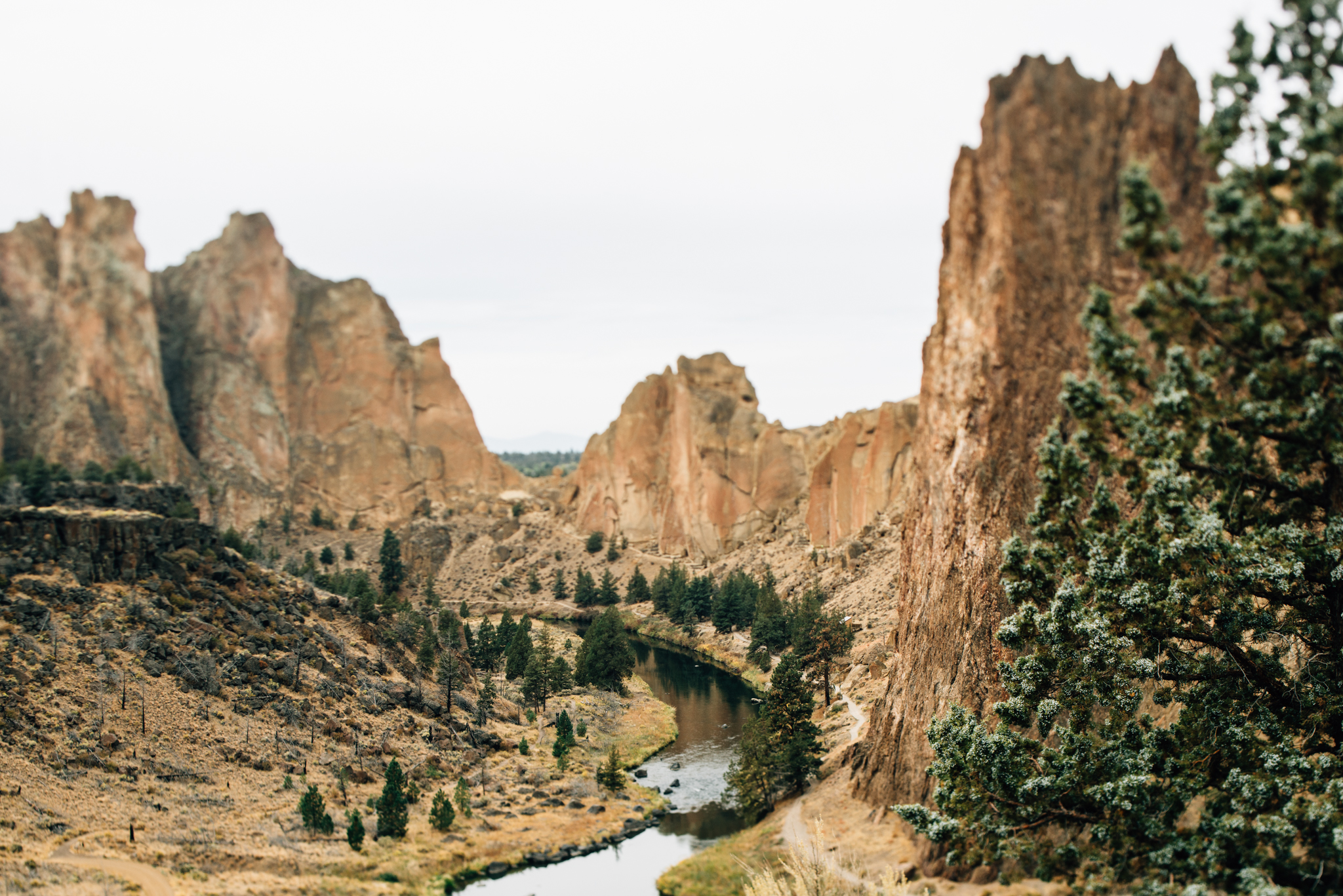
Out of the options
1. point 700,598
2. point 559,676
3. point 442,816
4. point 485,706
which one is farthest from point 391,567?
point 442,816

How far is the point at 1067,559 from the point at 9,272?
154 meters

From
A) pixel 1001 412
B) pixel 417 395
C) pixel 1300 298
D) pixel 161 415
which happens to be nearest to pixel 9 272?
pixel 161 415

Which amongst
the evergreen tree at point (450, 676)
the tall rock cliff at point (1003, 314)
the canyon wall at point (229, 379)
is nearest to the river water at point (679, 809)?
the tall rock cliff at point (1003, 314)

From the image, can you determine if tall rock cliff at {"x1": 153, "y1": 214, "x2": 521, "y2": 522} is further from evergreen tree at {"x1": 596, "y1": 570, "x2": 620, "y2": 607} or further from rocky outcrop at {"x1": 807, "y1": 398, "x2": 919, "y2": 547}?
rocky outcrop at {"x1": 807, "y1": 398, "x2": 919, "y2": 547}

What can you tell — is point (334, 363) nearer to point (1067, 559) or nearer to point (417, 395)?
point (417, 395)

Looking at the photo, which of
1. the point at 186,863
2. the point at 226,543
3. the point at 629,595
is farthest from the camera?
the point at 629,595

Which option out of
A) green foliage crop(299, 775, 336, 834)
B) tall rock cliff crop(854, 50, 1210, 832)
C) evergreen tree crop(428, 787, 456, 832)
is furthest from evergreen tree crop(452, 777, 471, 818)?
tall rock cliff crop(854, 50, 1210, 832)

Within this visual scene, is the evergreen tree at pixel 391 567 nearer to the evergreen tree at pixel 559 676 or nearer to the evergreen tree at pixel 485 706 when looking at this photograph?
the evergreen tree at pixel 559 676

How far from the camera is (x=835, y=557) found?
102125 mm

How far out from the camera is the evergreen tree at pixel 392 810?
4147 cm

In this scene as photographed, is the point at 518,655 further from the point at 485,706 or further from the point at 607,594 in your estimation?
the point at 607,594

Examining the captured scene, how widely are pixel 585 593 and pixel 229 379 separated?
6918 centimetres

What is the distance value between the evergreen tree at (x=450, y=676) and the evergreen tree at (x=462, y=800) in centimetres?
938

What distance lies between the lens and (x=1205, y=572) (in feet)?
65.9
